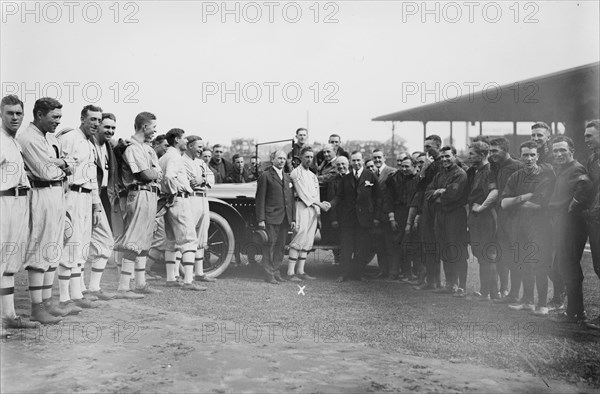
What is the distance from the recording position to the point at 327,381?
Result: 10.1ft

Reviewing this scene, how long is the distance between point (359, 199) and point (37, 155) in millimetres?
3684

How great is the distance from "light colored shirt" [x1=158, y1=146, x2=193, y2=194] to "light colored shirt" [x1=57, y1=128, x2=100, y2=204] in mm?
1090

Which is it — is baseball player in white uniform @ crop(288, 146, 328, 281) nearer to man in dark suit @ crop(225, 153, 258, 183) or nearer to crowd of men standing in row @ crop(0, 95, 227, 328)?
crowd of men standing in row @ crop(0, 95, 227, 328)

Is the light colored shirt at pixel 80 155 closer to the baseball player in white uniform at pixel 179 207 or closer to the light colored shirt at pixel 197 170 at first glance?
the baseball player in white uniform at pixel 179 207

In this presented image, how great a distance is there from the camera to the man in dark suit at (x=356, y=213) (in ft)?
22.3

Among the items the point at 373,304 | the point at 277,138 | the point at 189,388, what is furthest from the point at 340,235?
the point at 189,388

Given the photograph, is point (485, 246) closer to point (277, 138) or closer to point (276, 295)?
point (276, 295)

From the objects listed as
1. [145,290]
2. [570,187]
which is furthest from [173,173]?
[570,187]

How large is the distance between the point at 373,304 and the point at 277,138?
2.49m

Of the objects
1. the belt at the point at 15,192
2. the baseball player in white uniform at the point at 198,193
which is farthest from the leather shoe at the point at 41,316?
the baseball player in white uniform at the point at 198,193

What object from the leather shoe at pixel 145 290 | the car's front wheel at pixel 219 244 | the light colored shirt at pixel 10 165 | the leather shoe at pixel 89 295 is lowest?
the leather shoe at pixel 145 290

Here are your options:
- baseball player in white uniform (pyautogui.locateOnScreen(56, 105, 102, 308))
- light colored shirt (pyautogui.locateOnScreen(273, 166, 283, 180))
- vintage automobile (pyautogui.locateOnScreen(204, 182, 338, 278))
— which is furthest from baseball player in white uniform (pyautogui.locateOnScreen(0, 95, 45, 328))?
light colored shirt (pyautogui.locateOnScreen(273, 166, 283, 180))

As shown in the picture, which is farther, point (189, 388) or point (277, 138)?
point (277, 138)

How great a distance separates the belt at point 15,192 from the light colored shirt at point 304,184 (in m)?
3.41
